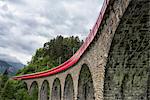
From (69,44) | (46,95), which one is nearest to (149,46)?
(46,95)

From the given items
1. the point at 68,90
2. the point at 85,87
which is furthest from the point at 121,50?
the point at 68,90

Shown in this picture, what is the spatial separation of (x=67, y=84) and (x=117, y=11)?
1161cm

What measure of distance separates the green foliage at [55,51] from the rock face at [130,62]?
37972 mm

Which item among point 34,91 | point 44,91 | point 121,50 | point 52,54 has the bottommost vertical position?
point 121,50

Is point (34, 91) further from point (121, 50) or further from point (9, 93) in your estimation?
point (121, 50)

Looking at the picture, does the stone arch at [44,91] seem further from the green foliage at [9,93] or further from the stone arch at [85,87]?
the stone arch at [85,87]

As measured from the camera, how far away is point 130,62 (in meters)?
7.78

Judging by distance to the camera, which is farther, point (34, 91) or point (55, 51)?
point (55, 51)

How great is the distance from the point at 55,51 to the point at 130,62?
43516 mm

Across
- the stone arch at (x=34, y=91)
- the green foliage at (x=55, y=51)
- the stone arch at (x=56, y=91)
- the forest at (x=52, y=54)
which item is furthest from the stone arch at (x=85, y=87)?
the green foliage at (x=55, y=51)

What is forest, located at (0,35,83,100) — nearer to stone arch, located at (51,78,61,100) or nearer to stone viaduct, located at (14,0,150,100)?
stone arch, located at (51,78,61,100)

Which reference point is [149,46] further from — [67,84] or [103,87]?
[67,84]

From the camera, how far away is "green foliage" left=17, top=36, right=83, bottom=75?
4819 centimetres

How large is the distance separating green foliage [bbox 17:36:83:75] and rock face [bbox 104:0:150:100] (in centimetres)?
3797
